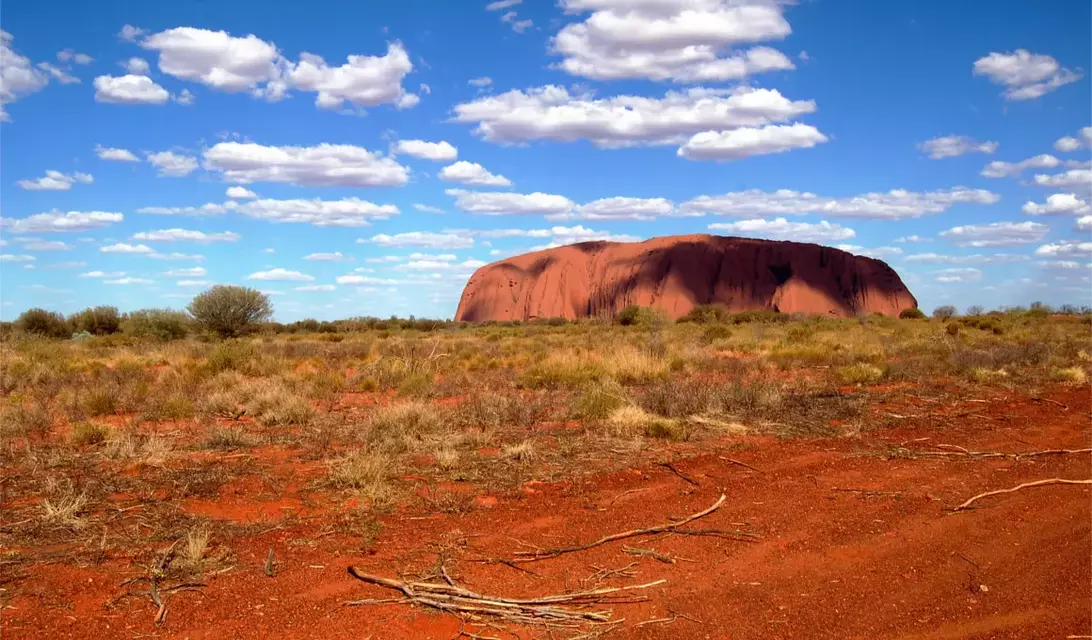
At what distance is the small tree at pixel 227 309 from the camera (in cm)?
3195

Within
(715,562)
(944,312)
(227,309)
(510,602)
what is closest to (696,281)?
(944,312)

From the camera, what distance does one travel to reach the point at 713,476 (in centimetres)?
702

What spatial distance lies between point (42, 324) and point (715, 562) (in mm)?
37442

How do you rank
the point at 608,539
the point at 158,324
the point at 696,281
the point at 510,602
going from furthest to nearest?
the point at 696,281, the point at 158,324, the point at 608,539, the point at 510,602

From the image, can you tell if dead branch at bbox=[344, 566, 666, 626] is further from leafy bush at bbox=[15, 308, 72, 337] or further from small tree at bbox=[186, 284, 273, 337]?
leafy bush at bbox=[15, 308, 72, 337]

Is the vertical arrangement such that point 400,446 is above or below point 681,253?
below

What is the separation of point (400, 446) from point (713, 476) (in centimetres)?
340

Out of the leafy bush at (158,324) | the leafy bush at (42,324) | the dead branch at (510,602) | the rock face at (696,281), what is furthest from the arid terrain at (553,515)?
the rock face at (696,281)

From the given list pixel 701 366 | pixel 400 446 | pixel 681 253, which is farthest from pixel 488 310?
pixel 400 446

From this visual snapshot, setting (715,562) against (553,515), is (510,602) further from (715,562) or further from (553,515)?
(553,515)

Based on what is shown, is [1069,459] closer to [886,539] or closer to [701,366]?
[886,539]

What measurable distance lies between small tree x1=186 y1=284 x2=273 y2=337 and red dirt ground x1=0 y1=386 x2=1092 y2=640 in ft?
89.2

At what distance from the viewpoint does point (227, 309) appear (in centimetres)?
3231

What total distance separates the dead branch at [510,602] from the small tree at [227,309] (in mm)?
29860
